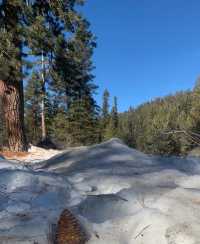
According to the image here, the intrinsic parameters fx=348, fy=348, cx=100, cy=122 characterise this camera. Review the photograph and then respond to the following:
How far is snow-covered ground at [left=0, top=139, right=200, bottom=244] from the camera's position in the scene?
77.7 inches

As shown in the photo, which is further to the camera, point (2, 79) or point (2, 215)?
point (2, 79)

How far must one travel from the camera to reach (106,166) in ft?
11.8

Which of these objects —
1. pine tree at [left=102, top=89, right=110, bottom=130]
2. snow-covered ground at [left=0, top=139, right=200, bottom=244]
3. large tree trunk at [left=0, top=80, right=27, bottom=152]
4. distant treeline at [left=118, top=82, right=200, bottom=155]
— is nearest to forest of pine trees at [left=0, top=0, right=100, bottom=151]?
large tree trunk at [left=0, top=80, right=27, bottom=152]

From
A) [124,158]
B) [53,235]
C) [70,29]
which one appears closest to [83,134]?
[70,29]

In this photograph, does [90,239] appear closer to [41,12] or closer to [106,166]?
[106,166]

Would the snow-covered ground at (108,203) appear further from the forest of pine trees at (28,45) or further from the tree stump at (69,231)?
the forest of pine trees at (28,45)

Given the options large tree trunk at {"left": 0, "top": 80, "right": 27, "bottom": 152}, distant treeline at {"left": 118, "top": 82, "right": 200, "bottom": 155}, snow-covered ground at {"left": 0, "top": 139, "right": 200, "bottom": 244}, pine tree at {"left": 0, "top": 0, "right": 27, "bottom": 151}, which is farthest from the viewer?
large tree trunk at {"left": 0, "top": 80, "right": 27, "bottom": 152}

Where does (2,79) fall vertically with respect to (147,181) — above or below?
above

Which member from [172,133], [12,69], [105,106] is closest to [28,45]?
[12,69]

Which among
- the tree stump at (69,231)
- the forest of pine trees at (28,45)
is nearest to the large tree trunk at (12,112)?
the forest of pine trees at (28,45)

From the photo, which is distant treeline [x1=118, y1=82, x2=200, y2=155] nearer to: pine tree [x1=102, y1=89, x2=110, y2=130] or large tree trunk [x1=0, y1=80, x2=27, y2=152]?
large tree trunk [x1=0, y1=80, x2=27, y2=152]

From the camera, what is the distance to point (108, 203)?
243 centimetres

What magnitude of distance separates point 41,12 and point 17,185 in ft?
23.2

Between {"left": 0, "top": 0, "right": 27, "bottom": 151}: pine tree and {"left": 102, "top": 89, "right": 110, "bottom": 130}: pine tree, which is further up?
{"left": 102, "top": 89, "right": 110, "bottom": 130}: pine tree
